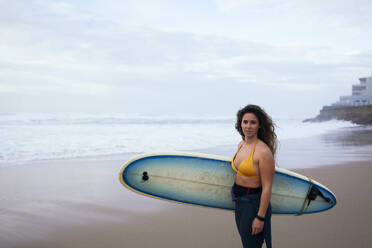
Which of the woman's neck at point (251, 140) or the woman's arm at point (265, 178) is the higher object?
the woman's neck at point (251, 140)

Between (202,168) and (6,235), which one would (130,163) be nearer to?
(202,168)

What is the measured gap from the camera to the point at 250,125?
6.11 feet

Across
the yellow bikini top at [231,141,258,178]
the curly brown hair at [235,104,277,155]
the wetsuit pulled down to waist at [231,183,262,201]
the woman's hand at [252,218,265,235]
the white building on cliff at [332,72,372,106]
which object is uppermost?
the white building on cliff at [332,72,372,106]

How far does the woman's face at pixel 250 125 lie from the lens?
186 cm

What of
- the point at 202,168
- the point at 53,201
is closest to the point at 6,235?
the point at 53,201

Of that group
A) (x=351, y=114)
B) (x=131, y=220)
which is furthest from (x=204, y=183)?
(x=351, y=114)

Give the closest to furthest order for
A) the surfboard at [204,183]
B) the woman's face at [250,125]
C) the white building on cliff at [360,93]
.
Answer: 1. the woman's face at [250,125]
2. the surfboard at [204,183]
3. the white building on cliff at [360,93]

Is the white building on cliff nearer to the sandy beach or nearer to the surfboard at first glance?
the sandy beach

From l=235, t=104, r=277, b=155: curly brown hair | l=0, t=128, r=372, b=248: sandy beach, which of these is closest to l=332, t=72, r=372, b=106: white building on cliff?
l=0, t=128, r=372, b=248: sandy beach

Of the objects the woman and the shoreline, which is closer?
the woman

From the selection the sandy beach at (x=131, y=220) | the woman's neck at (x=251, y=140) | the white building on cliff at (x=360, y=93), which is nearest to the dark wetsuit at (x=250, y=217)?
the woman's neck at (x=251, y=140)

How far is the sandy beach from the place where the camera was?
2706 mm

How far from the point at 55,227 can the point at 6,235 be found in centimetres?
43

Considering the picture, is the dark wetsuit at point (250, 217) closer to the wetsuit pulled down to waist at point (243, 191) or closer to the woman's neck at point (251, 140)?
the wetsuit pulled down to waist at point (243, 191)
